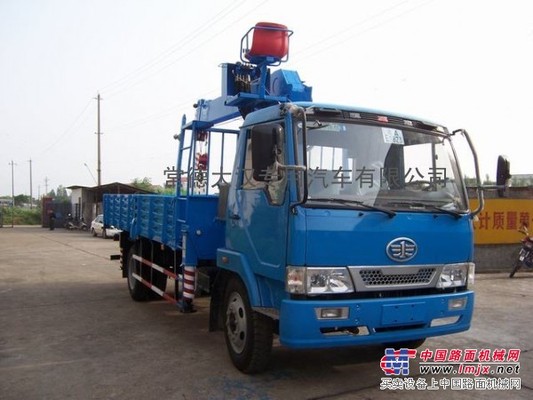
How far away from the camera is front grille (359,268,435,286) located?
3948mm

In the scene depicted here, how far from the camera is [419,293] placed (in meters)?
4.20

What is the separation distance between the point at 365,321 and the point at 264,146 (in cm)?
156

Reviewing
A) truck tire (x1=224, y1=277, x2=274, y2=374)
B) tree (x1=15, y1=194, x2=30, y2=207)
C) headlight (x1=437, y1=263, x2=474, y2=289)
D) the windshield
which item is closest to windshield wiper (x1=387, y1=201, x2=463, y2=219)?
the windshield

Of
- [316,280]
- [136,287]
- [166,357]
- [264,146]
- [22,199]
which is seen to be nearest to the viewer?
[316,280]

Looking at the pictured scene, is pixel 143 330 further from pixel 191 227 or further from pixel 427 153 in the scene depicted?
pixel 427 153

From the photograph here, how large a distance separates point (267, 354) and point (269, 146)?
1.85 m

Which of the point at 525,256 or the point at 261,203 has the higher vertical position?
the point at 261,203

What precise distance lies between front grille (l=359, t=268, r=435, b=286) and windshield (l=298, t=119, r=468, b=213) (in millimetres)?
531

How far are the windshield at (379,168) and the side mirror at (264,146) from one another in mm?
343

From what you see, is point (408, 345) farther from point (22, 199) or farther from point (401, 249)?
point (22, 199)

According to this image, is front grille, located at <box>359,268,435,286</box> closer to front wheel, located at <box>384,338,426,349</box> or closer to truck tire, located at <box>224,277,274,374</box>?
truck tire, located at <box>224,277,274,374</box>

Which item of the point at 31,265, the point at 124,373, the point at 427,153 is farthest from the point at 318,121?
the point at 31,265

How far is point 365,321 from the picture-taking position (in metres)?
3.86

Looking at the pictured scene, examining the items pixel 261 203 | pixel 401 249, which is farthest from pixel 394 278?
pixel 261 203
